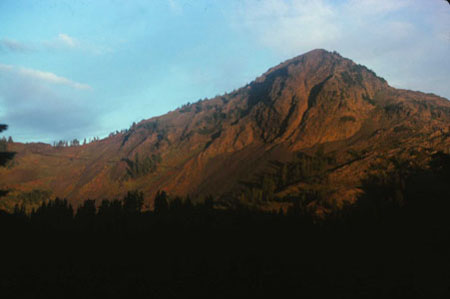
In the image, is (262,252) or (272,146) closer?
(262,252)

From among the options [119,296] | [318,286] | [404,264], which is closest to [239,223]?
[404,264]

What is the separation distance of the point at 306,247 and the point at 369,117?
9067cm

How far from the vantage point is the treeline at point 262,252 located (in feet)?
39.2

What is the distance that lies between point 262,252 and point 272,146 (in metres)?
81.8

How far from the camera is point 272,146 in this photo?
339 feet

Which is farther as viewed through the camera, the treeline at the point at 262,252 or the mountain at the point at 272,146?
the mountain at the point at 272,146

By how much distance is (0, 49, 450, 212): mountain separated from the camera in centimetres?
7706

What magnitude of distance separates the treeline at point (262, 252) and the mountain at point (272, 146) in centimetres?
1242

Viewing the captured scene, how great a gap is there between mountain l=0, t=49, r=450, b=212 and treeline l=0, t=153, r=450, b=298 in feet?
40.8

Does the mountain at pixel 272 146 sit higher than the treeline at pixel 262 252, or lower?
higher

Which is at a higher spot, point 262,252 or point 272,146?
point 272,146

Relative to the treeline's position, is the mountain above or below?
above

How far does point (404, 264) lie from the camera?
23156mm

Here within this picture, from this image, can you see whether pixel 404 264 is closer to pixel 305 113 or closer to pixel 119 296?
pixel 119 296
